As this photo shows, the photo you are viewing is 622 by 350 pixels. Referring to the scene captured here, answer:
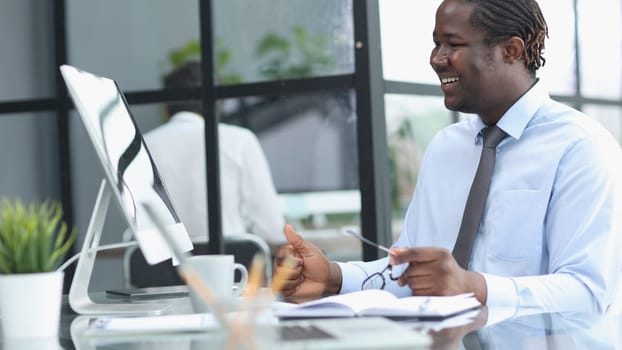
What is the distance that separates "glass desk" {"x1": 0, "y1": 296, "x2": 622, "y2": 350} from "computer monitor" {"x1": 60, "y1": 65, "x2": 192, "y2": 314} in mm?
205

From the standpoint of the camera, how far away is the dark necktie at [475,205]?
6.64 ft

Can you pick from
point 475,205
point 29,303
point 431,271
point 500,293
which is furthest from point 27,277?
point 475,205

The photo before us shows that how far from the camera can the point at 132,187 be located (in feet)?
5.65

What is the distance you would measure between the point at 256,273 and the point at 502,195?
128 centimetres

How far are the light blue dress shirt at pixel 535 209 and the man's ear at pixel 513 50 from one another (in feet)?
0.25

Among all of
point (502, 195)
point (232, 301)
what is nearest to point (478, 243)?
point (502, 195)

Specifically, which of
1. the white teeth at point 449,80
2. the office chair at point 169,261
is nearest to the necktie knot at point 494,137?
the white teeth at point 449,80

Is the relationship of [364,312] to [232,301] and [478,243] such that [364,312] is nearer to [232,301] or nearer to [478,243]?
[232,301]

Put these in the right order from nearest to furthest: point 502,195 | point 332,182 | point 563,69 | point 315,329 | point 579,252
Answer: point 315,329, point 579,252, point 502,195, point 332,182, point 563,69

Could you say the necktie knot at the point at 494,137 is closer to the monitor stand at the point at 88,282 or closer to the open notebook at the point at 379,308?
the open notebook at the point at 379,308

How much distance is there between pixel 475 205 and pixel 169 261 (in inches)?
65.8

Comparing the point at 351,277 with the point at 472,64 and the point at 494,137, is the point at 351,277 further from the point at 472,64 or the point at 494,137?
the point at 472,64

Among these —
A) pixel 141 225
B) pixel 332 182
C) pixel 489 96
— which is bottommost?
pixel 332 182

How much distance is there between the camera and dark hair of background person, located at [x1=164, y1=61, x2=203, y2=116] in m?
3.53
